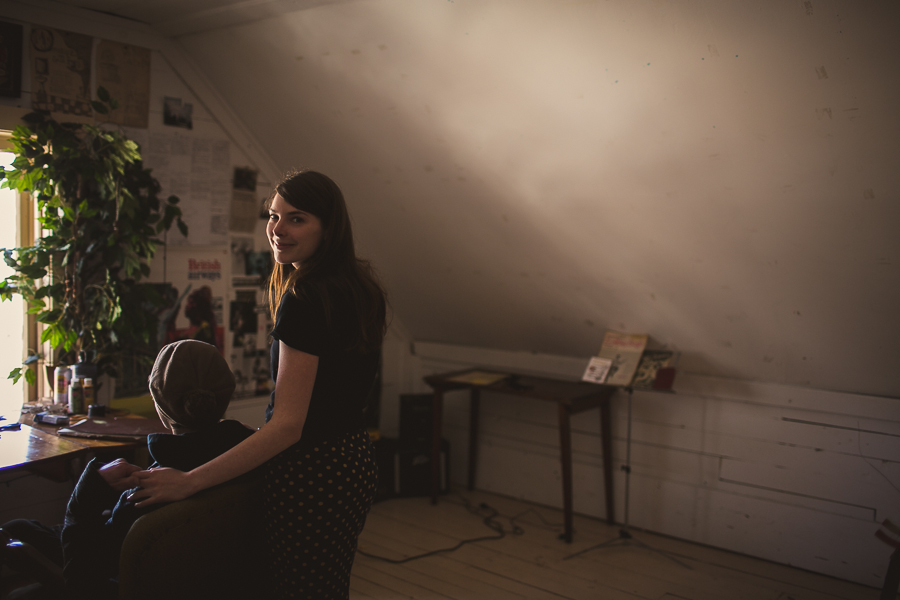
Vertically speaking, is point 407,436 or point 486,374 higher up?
point 486,374

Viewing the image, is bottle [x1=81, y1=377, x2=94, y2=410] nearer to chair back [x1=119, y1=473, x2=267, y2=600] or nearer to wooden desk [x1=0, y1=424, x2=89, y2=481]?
wooden desk [x1=0, y1=424, x2=89, y2=481]

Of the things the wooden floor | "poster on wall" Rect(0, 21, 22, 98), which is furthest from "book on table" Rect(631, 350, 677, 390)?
"poster on wall" Rect(0, 21, 22, 98)

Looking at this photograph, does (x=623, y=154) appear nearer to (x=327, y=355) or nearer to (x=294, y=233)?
(x=294, y=233)

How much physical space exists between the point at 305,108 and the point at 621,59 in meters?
1.60

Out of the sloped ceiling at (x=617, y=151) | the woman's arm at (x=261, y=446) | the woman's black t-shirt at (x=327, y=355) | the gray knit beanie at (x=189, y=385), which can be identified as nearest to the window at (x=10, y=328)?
the sloped ceiling at (x=617, y=151)

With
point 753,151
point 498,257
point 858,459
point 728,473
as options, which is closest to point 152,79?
point 498,257

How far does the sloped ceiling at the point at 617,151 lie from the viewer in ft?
7.01

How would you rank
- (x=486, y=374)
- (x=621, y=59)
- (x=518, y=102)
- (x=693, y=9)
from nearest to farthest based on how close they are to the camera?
(x=693, y=9), (x=621, y=59), (x=518, y=102), (x=486, y=374)

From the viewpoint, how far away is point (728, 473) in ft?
10.7

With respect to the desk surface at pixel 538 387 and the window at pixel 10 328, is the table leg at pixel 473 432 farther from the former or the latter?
the window at pixel 10 328

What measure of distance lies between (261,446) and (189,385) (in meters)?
0.26

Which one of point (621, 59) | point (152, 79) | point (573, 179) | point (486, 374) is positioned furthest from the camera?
point (486, 374)

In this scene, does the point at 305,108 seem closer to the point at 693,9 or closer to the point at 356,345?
the point at 693,9

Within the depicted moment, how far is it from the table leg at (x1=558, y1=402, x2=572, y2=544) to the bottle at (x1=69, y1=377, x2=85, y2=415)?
2093 millimetres
